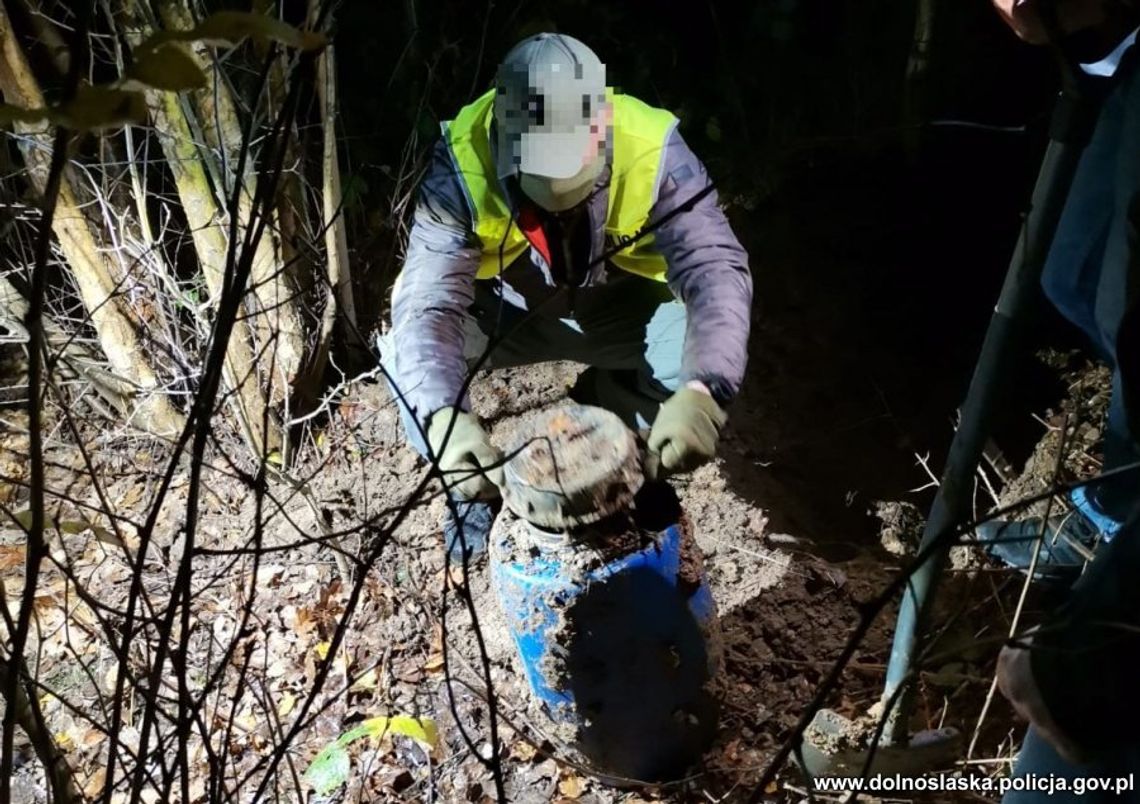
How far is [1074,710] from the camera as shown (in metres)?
1.24

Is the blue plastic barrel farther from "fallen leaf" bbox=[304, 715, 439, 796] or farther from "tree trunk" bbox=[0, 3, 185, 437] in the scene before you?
"tree trunk" bbox=[0, 3, 185, 437]

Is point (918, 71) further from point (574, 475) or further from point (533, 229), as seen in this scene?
point (574, 475)

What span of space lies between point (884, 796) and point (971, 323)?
2.23m

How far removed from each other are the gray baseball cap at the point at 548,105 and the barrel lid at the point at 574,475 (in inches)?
36.0

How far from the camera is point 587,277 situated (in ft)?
8.79

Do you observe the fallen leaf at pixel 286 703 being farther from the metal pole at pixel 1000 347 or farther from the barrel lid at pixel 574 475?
the metal pole at pixel 1000 347

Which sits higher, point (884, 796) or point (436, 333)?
point (436, 333)

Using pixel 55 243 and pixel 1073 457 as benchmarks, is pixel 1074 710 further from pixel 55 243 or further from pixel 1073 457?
pixel 55 243

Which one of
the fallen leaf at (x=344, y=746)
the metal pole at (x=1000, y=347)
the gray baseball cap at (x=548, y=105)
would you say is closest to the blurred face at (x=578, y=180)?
the gray baseball cap at (x=548, y=105)

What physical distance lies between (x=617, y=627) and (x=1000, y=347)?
0.97 meters

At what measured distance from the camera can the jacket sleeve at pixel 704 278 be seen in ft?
8.00

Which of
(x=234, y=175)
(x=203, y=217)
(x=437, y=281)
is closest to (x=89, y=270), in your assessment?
(x=203, y=217)

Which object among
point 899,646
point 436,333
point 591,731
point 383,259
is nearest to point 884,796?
point 899,646

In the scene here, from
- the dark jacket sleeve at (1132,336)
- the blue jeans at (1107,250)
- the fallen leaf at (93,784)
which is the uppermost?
the blue jeans at (1107,250)
